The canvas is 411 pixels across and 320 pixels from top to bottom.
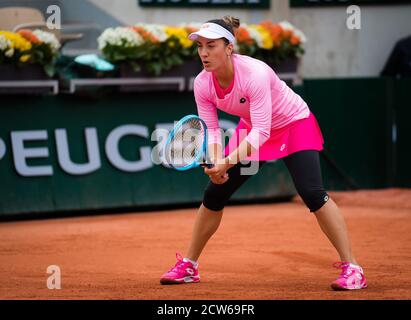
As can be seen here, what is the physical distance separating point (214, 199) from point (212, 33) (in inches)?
43.4

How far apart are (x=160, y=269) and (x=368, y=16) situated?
7.09 meters

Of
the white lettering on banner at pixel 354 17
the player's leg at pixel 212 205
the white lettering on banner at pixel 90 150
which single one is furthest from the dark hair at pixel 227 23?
the white lettering on banner at pixel 354 17

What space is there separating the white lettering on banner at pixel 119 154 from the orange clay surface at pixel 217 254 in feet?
1.69

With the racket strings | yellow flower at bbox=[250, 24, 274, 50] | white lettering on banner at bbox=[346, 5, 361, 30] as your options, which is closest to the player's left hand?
the racket strings

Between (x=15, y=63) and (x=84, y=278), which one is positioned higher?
(x=15, y=63)

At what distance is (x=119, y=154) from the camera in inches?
380

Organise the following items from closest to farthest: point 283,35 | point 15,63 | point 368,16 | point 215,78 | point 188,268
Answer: point 215,78, point 188,268, point 15,63, point 283,35, point 368,16

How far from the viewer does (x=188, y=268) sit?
597 cm

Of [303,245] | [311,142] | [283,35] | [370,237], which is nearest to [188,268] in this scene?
[311,142]

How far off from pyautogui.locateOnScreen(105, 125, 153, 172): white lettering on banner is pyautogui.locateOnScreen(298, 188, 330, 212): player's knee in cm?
429

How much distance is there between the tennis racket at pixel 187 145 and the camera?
5.30m

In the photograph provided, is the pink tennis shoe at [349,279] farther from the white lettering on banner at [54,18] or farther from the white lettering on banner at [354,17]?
the white lettering on banner at [354,17]

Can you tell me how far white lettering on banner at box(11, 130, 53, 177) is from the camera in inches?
361
